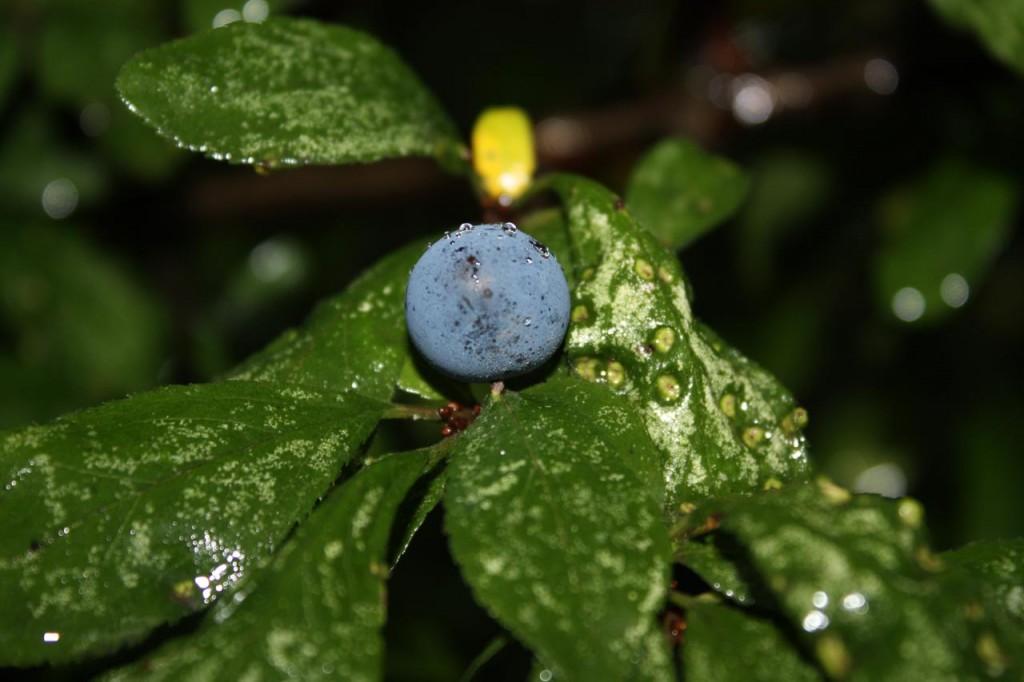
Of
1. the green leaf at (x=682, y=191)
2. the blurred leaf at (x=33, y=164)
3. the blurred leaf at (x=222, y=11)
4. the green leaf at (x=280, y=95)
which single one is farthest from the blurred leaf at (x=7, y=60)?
the green leaf at (x=682, y=191)

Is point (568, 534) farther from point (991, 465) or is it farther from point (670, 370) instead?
point (991, 465)

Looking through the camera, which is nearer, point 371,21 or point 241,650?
point 241,650

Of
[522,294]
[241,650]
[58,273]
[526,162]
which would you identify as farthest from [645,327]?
[58,273]

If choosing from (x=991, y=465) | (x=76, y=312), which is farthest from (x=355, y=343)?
(x=991, y=465)

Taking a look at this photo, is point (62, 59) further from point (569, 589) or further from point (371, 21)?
point (569, 589)

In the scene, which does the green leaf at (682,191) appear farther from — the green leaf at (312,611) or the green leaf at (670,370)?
the green leaf at (312,611)

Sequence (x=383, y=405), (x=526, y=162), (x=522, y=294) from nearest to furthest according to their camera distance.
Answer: (x=522, y=294)
(x=383, y=405)
(x=526, y=162)
